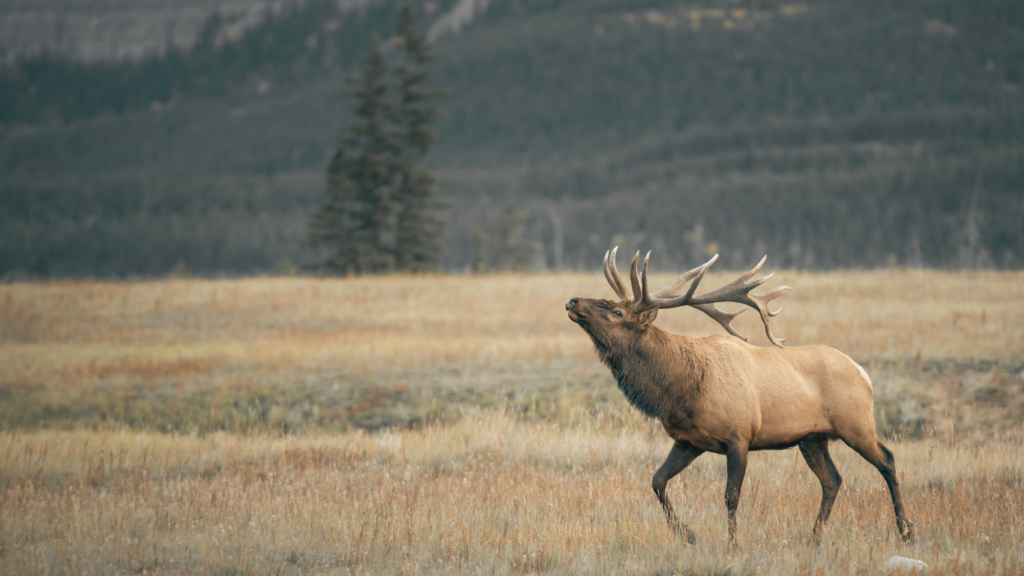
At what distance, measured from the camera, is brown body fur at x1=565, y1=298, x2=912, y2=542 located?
6.30 meters

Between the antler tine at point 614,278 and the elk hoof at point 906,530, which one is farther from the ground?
the antler tine at point 614,278

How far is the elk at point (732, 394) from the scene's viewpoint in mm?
6301

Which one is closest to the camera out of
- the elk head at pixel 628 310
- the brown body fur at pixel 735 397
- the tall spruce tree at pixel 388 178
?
the brown body fur at pixel 735 397

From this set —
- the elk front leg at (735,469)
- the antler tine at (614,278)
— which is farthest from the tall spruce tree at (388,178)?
the elk front leg at (735,469)

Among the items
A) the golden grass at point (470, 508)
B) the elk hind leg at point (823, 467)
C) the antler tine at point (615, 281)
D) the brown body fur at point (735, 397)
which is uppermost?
the antler tine at point (615, 281)

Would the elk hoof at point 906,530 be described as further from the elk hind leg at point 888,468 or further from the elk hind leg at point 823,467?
the elk hind leg at point 823,467

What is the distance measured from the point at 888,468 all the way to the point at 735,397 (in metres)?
1.39

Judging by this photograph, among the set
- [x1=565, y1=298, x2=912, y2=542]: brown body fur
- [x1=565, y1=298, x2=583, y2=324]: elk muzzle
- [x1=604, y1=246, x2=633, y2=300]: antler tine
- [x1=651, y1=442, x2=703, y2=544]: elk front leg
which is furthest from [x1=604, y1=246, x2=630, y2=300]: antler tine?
[x1=651, y1=442, x2=703, y2=544]: elk front leg

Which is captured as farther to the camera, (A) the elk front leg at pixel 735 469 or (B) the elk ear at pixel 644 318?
(B) the elk ear at pixel 644 318

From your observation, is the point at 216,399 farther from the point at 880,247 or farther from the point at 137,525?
the point at 880,247

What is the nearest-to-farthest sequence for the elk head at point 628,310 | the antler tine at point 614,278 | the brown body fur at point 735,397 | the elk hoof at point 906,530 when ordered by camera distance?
1. the brown body fur at point 735,397
2. the elk hoof at point 906,530
3. the elk head at point 628,310
4. the antler tine at point 614,278

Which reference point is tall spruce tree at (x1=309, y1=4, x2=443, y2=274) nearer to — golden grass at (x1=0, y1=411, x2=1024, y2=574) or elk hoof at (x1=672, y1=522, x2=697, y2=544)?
golden grass at (x1=0, y1=411, x2=1024, y2=574)

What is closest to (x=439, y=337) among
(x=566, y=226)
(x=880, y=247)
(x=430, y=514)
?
(x=430, y=514)

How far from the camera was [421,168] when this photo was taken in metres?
39.1
